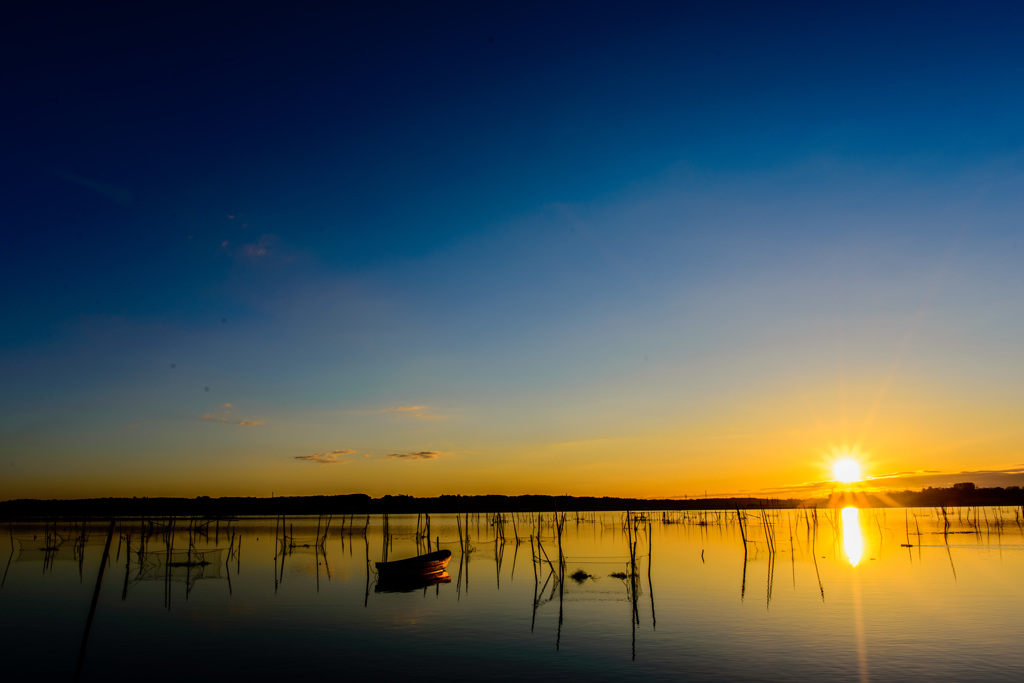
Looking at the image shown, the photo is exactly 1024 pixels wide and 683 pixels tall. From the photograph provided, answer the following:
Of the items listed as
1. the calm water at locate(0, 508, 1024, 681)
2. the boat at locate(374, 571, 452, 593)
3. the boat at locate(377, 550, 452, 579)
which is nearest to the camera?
the calm water at locate(0, 508, 1024, 681)

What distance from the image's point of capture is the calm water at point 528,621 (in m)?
16.5

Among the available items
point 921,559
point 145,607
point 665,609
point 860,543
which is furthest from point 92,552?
point 860,543

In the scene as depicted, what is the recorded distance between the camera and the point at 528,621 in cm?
2241

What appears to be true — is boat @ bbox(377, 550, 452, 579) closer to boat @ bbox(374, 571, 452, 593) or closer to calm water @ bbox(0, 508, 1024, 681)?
boat @ bbox(374, 571, 452, 593)

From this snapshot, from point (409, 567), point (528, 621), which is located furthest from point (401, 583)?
point (528, 621)

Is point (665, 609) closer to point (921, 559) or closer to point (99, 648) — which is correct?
point (99, 648)

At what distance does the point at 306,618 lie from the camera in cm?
2281

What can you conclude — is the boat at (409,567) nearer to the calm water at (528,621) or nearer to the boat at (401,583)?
the boat at (401,583)

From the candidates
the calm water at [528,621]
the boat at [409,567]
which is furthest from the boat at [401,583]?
the calm water at [528,621]

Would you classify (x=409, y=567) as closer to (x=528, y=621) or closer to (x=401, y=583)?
(x=401, y=583)

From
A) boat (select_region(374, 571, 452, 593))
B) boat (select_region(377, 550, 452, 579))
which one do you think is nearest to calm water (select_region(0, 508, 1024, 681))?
boat (select_region(374, 571, 452, 593))

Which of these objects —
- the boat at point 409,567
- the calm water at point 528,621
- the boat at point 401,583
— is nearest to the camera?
the calm water at point 528,621

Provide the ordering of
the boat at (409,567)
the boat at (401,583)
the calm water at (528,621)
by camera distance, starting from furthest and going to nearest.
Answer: the boat at (409,567) < the boat at (401,583) < the calm water at (528,621)

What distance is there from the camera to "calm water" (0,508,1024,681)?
54.0ft
